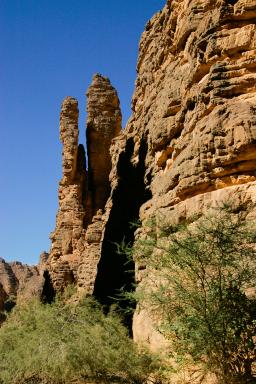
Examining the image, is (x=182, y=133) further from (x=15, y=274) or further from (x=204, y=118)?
(x=15, y=274)

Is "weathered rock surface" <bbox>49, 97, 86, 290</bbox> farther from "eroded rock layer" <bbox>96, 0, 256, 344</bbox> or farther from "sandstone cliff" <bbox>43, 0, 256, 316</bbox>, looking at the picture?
"eroded rock layer" <bbox>96, 0, 256, 344</bbox>

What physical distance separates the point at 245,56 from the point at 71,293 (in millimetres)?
19208

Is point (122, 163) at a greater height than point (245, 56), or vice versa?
point (122, 163)

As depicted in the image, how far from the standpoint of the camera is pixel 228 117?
12.9 meters

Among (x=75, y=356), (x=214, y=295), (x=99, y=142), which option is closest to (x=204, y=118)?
(x=214, y=295)

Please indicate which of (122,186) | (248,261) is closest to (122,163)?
(122,186)

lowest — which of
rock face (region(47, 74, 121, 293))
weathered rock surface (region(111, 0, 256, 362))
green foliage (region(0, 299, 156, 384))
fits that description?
green foliage (region(0, 299, 156, 384))

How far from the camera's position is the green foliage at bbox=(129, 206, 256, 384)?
9977 millimetres

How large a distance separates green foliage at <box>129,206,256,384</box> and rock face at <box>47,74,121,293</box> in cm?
2184

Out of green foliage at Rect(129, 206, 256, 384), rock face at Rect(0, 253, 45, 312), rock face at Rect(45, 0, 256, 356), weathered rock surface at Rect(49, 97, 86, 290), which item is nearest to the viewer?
green foliage at Rect(129, 206, 256, 384)

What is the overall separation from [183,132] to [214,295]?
6640mm

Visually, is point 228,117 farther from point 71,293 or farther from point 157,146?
point 71,293

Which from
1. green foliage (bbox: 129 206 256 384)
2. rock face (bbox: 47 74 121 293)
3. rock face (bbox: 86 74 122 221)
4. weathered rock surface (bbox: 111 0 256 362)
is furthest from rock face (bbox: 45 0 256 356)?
rock face (bbox: 86 74 122 221)

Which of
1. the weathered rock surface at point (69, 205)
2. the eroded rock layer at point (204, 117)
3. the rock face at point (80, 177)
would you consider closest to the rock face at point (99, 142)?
the rock face at point (80, 177)
